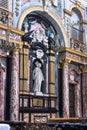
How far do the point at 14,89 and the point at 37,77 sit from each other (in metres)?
2.05

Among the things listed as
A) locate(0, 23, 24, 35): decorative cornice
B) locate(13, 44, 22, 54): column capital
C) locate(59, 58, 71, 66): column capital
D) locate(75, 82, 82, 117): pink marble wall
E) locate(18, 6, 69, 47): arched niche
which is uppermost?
locate(18, 6, 69, 47): arched niche

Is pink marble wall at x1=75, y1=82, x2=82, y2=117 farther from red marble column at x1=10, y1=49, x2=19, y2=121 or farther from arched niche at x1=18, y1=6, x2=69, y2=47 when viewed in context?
red marble column at x1=10, y1=49, x2=19, y2=121

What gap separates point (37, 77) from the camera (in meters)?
16.0

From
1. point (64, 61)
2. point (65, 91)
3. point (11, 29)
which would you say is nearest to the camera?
point (11, 29)

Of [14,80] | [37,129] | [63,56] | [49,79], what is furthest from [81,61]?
[37,129]

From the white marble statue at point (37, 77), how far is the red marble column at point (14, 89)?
1.57 meters

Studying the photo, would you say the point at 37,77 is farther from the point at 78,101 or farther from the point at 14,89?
the point at 78,101

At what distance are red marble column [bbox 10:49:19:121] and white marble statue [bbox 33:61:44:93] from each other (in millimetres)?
1570

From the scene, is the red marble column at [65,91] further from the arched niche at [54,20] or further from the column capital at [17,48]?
the column capital at [17,48]

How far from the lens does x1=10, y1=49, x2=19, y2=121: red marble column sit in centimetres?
1407

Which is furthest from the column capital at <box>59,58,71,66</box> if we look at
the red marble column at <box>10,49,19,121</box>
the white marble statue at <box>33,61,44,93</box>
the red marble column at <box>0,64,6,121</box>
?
the red marble column at <box>0,64,6,121</box>

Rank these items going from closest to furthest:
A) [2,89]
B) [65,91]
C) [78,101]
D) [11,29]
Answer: [2,89]
[11,29]
[65,91]
[78,101]

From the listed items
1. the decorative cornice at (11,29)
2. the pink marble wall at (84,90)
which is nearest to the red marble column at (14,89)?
the decorative cornice at (11,29)

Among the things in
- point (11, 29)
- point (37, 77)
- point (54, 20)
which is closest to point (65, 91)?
point (37, 77)
